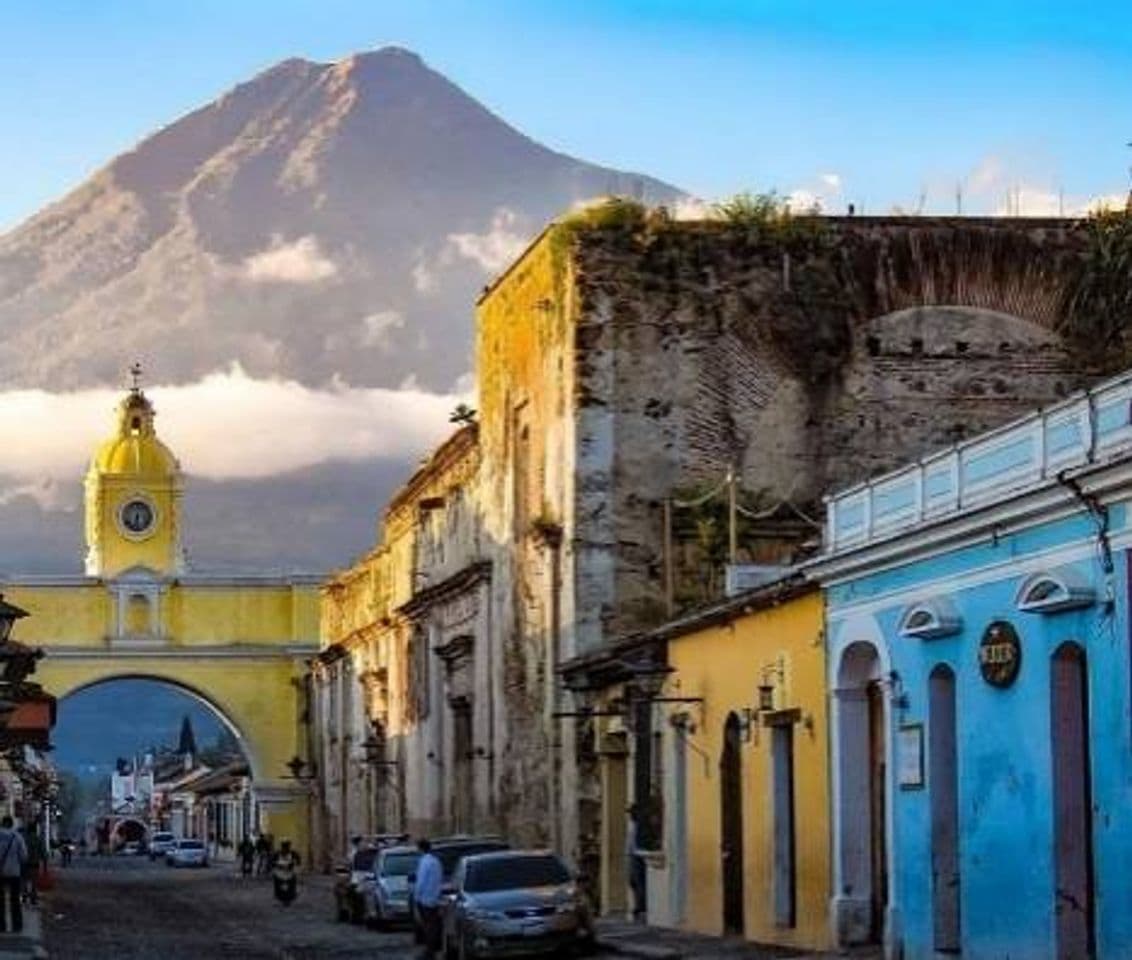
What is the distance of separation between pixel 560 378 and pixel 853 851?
14726 mm

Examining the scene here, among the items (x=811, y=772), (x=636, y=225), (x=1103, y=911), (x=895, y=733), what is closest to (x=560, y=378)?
(x=636, y=225)

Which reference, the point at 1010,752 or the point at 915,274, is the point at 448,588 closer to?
the point at 915,274

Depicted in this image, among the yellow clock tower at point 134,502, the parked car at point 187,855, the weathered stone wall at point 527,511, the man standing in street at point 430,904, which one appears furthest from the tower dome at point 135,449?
the man standing in street at point 430,904

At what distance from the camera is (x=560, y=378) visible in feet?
136

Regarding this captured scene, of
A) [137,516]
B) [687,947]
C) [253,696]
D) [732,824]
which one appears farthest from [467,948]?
[137,516]

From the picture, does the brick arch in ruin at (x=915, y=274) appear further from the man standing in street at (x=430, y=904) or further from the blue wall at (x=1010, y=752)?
the blue wall at (x=1010, y=752)

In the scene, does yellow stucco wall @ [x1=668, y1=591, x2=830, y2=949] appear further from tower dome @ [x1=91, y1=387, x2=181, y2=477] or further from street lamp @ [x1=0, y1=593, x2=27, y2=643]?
→ tower dome @ [x1=91, y1=387, x2=181, y2=477]

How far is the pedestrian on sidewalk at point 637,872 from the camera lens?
36.1 meters

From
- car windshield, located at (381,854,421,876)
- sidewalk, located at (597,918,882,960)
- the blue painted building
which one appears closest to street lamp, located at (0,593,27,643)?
sidewalk, located at (597,918,882,960)

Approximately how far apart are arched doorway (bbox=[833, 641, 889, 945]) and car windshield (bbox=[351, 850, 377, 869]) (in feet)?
51.2

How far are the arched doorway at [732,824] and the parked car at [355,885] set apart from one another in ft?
34.7

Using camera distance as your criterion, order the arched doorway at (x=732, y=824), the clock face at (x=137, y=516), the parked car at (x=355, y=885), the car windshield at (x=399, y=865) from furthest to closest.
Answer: the clock face at (x=137, y=516), the parked car at (x=355, y=885), the car windshield at (x=399, y=865), the arched doorway at (x=732, y=824)

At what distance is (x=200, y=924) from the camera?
44.4m

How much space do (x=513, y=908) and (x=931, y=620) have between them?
6.85 meters
